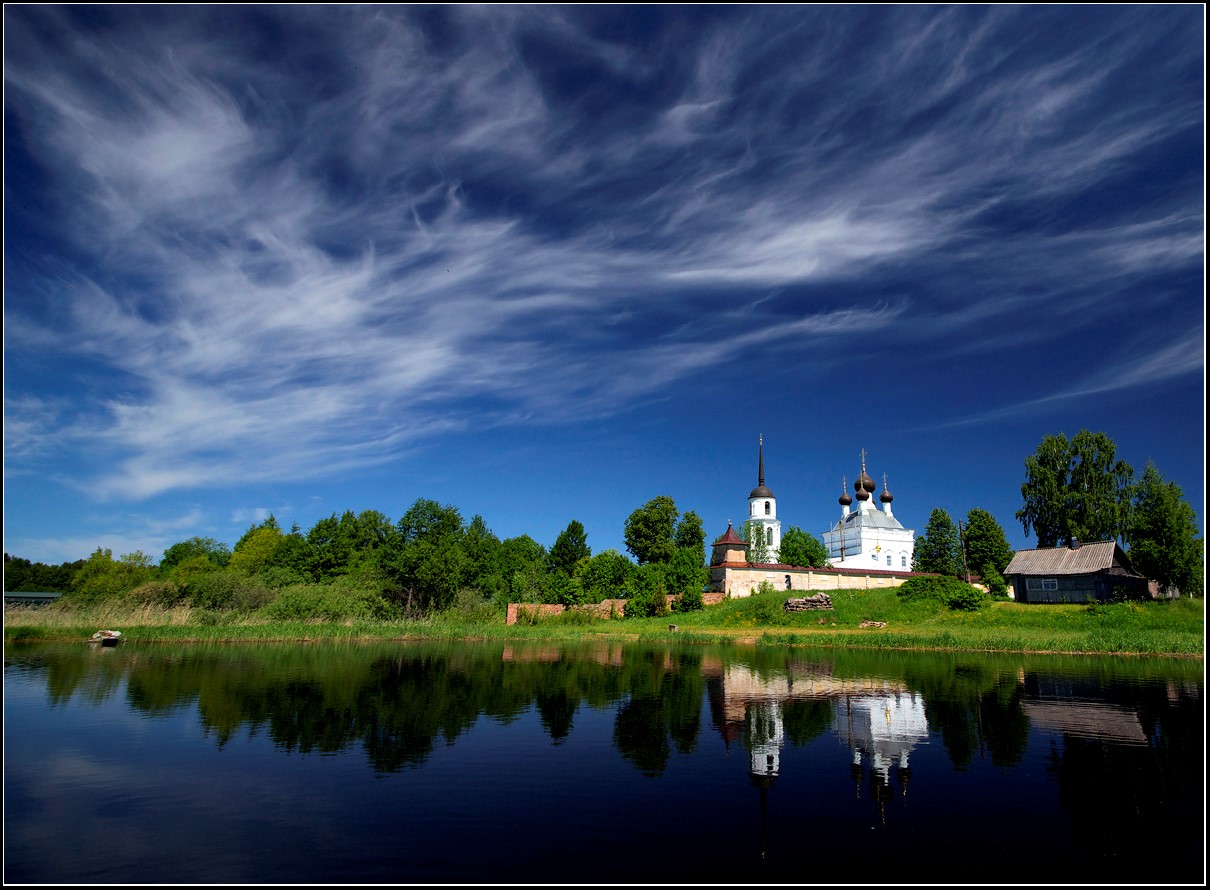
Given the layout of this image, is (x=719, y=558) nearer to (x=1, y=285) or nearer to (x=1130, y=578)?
(x=1130, y=578)

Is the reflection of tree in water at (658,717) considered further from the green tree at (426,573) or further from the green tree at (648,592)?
the green tree at (426,573)

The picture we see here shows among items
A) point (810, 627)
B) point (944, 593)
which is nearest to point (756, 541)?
point (944, 593)

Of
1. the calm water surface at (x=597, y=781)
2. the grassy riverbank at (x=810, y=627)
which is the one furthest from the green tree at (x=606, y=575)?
the calm water surface at (x=597, y=781)

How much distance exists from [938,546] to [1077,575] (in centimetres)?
2409

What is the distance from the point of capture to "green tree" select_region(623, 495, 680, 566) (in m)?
79.5

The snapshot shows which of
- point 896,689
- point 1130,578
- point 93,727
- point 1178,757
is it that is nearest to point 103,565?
point 93,727

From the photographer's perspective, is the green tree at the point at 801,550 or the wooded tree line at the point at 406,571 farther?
the green tree at the point at 801,550

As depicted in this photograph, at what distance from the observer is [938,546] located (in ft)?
267

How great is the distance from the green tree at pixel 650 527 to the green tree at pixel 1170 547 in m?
43.7

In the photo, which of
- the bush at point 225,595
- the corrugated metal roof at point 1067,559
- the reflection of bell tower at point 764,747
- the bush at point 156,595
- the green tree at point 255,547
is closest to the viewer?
the reflection of bell tower at point 764,747

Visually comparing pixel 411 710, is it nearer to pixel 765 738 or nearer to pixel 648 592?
pixel 765 738

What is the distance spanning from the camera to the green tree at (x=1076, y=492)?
66688 millimetres

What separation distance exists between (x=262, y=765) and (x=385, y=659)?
2027 centimetres

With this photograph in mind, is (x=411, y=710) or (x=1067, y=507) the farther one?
(x=1067, y=507)
